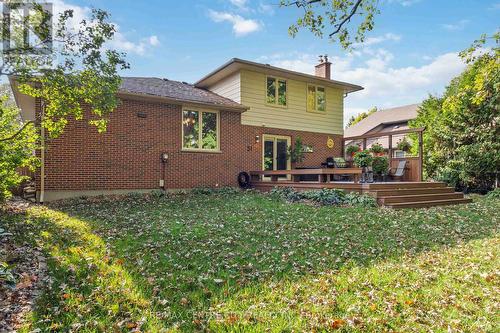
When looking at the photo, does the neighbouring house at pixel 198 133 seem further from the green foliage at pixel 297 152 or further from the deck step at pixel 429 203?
the deck step at pixel 429 203

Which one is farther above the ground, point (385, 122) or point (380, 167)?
point (385, 122)

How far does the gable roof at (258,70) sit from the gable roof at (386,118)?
13450mm

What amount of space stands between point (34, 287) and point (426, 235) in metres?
6.20

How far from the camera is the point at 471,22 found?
996 centimetres

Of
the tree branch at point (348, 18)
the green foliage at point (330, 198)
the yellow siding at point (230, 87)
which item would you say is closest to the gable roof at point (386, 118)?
the yellow siding at point (230, 87)

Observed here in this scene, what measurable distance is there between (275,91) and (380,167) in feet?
18.2

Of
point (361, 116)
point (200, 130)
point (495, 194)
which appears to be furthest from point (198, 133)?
point (361, 116)

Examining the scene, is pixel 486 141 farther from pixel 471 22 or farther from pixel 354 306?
pixel 354 306

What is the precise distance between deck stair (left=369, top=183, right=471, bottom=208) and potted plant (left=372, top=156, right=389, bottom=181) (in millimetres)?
2119

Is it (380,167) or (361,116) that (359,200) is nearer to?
(380,167)

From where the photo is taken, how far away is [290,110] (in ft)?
48.0

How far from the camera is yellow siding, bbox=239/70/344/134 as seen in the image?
1355cm

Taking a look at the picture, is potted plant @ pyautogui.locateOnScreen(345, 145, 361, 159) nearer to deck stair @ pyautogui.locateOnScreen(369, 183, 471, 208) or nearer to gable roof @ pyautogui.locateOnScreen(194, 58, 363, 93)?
gable roof @ pyautogui.locateOnScreen(194, 58, 363, 93)

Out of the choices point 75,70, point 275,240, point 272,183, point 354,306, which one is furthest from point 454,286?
point 272,183
